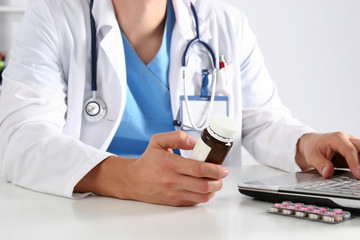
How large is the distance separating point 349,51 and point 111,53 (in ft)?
8.55

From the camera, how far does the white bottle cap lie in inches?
25.9

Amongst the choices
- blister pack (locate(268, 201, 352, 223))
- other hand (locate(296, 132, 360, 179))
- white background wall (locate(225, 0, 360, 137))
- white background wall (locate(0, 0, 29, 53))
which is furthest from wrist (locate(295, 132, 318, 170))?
white background wall (locate(0, 0, 29, 53))

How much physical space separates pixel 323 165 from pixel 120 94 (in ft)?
1.81

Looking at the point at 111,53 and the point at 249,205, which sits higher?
the point at 111,53

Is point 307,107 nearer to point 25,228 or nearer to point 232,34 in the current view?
point 232,34

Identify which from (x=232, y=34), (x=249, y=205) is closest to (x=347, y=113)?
(x=232, y=34)

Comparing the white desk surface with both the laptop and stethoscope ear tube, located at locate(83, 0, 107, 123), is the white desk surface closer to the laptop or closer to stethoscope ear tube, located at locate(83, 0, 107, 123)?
the laptop

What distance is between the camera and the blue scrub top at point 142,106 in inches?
51.0

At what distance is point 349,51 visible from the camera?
11.3 feet

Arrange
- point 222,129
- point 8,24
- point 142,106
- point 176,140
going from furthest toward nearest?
1. point 8,24
2. point 142,106
3. point 176,140
4. point 222,129

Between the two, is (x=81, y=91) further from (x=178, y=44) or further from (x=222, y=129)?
(x=222, y=129)

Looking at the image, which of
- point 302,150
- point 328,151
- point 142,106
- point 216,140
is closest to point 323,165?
point 328,151

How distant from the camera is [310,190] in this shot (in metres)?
0.76

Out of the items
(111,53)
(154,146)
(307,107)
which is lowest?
(307,107)
